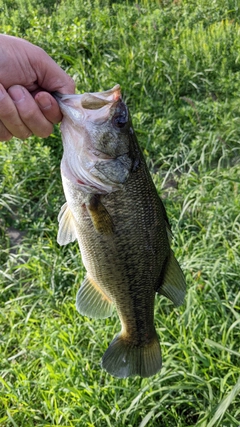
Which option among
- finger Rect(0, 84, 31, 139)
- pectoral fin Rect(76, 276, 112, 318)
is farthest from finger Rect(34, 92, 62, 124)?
pectoral fin Rect(76, 276, 112, 318)

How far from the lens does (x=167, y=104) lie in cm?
470

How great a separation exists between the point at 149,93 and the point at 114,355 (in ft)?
10.8

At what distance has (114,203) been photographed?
181 centimetres

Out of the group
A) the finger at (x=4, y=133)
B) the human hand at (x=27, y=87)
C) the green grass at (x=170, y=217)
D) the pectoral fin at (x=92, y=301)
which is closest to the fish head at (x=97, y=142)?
the human hand at (x=27, y=87)

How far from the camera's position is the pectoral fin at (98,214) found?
177 cm

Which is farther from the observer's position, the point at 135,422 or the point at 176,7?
the point at 176,7

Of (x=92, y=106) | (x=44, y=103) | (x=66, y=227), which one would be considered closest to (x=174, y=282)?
(x=66, y=227)

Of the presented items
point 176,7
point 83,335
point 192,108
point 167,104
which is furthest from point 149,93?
point 83,335

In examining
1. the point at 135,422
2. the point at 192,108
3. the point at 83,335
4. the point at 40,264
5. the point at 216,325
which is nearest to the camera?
the point at 135,422

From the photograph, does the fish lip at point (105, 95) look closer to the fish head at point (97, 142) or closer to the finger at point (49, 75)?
the fish head at point (97, 142)

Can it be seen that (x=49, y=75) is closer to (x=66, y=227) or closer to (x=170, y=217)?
(x=66, y=227)

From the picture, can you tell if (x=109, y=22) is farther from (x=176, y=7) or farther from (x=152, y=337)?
(x=152, y=337)

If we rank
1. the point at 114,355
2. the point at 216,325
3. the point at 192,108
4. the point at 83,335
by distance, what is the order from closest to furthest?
the point at 114,355 → the point at 216,325 → the point at 83,335 → the point at 192,108

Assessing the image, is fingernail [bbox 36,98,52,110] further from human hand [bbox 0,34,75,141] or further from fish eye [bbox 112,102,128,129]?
fish eye [bbox 112,102,128,129]
